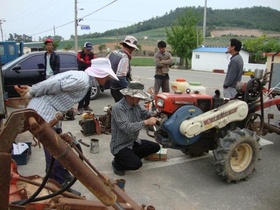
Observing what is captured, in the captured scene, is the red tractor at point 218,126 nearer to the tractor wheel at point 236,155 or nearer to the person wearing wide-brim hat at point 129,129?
the tractor wheel at point 236,155

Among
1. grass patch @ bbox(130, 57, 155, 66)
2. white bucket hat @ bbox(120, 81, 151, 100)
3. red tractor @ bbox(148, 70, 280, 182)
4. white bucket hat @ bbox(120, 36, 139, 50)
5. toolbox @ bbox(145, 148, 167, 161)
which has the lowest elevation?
grass patch @ bbox(130, 57, 155, 66)

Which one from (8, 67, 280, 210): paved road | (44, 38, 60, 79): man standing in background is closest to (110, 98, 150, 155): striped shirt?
(8, 67, 280, 210): paved road

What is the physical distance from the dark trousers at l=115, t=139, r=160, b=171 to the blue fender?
0.47 m

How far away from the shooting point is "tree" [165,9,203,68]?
36.6 meters

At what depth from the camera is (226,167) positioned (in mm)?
3715

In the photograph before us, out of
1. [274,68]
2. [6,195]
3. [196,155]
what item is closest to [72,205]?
[6,195]

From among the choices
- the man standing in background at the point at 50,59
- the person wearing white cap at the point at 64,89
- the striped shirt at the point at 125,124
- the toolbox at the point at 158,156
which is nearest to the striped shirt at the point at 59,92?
the person wearing white cap at the point at 64,89

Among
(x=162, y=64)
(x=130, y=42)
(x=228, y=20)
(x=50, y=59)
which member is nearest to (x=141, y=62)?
(x=162, y=64)

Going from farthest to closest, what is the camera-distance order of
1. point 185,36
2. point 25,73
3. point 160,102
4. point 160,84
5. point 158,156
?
point 185,36
point 25,73
point 160,84
point 158,156
point 160,102

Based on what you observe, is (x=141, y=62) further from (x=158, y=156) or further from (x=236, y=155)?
(x=236, y=155)

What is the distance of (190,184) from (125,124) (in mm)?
1183

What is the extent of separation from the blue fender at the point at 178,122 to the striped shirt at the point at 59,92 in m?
1.22

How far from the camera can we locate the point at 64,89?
9.28 ft

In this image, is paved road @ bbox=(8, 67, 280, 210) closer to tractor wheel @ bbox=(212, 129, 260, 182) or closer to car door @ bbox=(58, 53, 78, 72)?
tractor wheel @ bbox=(212, 129, 260, 182)
